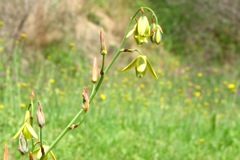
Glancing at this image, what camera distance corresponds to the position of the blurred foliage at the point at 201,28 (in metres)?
11.1

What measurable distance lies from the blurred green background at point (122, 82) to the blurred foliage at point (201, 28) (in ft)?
0.07

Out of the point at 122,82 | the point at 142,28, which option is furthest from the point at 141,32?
the point at 122,82

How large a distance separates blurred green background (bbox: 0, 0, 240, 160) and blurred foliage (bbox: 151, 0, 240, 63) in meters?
0.02

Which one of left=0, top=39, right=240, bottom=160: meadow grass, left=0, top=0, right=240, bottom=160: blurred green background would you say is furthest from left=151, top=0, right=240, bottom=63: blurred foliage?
left=0, top=39, right=240, bottom=160: meadow grass

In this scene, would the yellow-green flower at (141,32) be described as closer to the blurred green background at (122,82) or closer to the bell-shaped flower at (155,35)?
the bell-shaped flower at (155,35)

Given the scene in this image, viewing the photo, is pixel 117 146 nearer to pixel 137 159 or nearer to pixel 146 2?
pixel 137 159

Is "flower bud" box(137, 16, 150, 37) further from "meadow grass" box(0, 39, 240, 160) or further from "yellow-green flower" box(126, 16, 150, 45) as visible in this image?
"meadow grass" box(0, 39, 240, 160)

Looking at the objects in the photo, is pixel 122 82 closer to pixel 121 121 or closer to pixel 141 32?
pixel 121 121

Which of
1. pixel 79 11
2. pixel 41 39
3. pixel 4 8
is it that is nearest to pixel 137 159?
pixel 4 8

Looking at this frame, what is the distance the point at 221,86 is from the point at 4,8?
299 centimetres

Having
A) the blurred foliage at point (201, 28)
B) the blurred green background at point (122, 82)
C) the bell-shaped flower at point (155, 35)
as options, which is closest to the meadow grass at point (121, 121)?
the blurred green background at point (122, 82)

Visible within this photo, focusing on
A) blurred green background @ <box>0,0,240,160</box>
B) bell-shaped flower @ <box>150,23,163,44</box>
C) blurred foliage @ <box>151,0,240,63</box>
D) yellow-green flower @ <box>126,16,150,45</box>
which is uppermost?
yellow-green flower @ <box>126,16,150,45</box>

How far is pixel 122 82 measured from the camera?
264 inches

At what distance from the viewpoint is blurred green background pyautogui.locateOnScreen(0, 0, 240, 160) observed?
450 cm
